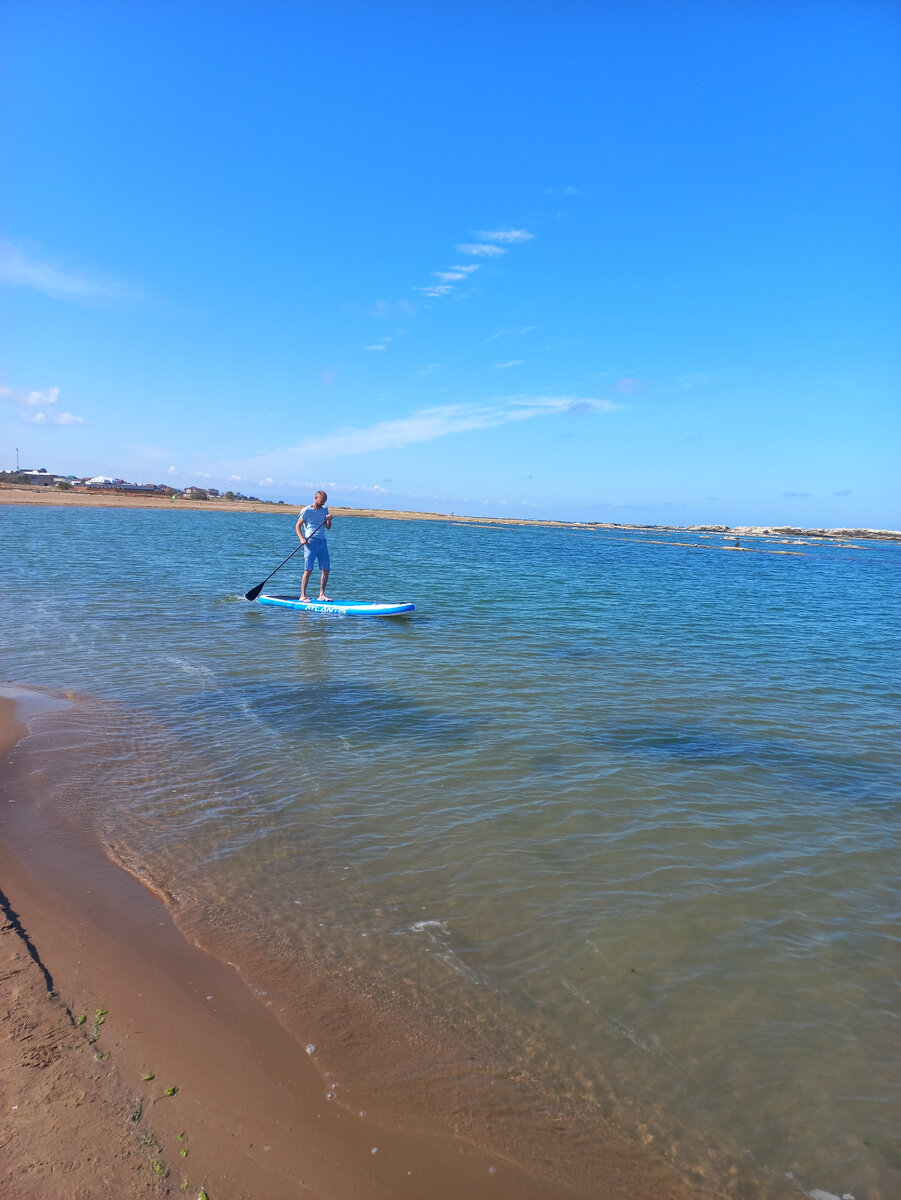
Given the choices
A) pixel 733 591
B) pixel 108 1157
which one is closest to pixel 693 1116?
pixel 108 1157

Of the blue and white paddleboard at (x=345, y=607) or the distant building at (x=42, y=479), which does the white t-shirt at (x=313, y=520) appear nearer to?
the blue and white paddleboard at (x=345, y=607)

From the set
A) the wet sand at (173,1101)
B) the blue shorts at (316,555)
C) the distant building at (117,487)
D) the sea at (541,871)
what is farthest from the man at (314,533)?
the distant building at (117,487)

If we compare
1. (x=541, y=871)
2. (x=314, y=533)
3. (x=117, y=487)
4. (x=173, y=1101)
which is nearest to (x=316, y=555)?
(x=314, y=533)

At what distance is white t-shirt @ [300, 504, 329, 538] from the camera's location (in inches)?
707

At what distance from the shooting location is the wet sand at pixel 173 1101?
288 centimetres

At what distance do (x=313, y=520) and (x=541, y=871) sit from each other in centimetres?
1425

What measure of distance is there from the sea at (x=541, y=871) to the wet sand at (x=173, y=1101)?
15 cm

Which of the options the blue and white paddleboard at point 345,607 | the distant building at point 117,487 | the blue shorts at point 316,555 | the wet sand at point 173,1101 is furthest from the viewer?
the distant building at point 117,487

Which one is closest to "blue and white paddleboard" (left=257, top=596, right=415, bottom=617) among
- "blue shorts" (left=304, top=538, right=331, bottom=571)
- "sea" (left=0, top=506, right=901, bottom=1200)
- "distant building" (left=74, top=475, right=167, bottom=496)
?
"blue shorts" (left=304, top=538, right=331, bottom=571)

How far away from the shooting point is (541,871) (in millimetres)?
5578

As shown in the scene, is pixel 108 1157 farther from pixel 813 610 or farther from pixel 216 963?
pixel 813 610

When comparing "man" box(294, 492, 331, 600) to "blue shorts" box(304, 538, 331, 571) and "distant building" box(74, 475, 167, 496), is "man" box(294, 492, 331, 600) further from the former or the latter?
"distant building" box(74, 475, 167, 496)

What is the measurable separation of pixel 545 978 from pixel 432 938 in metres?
0.84

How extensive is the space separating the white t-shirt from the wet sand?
46.4 ft
